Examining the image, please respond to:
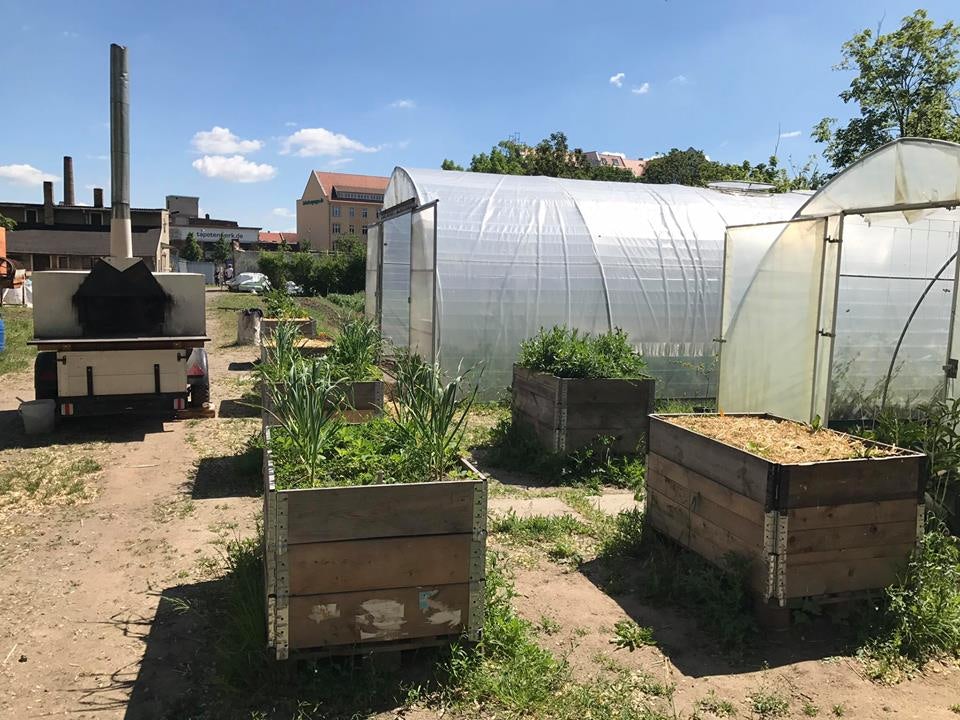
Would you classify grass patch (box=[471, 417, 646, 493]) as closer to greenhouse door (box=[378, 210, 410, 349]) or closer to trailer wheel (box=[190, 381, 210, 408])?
trailer wheel (box=[190, 381, 210, 408])

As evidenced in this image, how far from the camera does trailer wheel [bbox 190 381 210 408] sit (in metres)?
10.1

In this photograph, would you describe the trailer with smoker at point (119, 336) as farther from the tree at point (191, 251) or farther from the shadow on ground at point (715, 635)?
the tree at point (191, 251)

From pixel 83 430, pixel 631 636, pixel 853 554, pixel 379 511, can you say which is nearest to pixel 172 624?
pixel 379 511

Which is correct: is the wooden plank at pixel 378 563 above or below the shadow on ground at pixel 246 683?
above

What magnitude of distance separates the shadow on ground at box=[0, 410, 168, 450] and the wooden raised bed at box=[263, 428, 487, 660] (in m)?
6.45

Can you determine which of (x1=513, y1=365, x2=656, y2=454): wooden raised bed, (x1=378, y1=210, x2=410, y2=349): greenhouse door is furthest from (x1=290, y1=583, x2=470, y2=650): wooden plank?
(x1=378, y1=210, x2=410, y2=349): greenhouse door

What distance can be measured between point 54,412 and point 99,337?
43.2 inches

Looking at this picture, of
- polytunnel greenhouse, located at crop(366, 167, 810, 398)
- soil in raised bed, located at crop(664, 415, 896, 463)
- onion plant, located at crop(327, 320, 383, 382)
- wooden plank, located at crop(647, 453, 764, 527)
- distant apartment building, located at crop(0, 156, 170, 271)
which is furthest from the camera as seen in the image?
distant apartment building, located at crop(0, 156, 170, 271)

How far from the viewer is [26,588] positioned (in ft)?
14.9

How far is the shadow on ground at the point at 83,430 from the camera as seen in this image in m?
8.52

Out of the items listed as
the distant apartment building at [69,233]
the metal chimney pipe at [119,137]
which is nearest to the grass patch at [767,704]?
the metal chimney pipe at [119,137]

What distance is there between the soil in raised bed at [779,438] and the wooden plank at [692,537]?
0.58 metres

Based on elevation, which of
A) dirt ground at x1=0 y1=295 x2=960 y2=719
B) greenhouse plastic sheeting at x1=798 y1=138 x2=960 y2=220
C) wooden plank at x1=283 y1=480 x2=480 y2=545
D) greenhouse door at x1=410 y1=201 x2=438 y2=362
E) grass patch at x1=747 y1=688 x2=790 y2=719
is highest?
greenhouse plastic sheeting at x1=798 y1=138 x2=960 y2=220

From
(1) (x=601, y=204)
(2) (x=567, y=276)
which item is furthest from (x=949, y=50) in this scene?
(2) (x=567, y=276)
